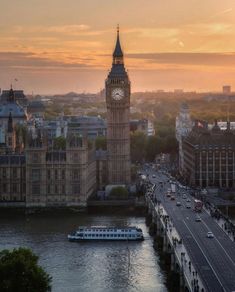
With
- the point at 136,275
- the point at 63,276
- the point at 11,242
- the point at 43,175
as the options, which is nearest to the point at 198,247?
the point at 136,275

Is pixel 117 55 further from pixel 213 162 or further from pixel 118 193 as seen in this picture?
pixel 118 193

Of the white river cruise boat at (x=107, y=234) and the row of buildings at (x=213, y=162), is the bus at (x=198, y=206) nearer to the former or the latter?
the white river cruise boat at (x=107, y=234)

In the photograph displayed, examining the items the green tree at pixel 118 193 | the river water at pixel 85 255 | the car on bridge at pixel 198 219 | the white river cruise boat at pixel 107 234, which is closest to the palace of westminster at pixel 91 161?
the green tree at pixel 118 193

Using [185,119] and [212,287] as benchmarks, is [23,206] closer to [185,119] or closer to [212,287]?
[212,287]

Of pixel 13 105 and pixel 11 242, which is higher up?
pixel 13 105

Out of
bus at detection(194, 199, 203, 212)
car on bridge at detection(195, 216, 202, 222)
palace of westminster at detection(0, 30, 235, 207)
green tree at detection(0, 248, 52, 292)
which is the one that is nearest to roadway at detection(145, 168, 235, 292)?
car on bridge at detection(195, 216, 202, 222)

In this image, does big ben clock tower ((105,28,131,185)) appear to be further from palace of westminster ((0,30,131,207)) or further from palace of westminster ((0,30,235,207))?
palace of westminster ((0,30,131,207))

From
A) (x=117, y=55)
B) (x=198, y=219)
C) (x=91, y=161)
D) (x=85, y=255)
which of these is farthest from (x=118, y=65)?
(x=85, y=255)
